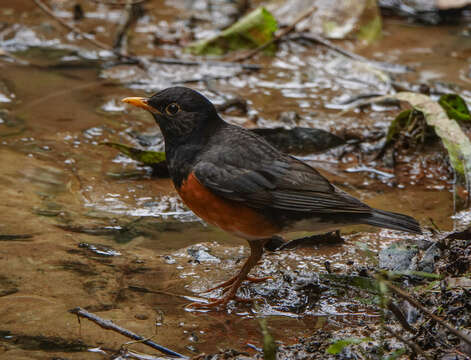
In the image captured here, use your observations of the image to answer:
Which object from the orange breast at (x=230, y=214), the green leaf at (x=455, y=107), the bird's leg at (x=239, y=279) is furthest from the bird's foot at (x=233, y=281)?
the green leaf at (x=455, y=107)

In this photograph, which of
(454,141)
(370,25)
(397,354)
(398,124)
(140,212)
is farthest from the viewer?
(370,25)

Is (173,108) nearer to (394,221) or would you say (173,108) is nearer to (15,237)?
(15,237)

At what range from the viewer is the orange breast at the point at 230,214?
165 inches

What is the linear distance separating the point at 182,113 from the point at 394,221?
168 centimetres

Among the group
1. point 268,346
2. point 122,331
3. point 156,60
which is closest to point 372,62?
point 156,60

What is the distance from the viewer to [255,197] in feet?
13.8

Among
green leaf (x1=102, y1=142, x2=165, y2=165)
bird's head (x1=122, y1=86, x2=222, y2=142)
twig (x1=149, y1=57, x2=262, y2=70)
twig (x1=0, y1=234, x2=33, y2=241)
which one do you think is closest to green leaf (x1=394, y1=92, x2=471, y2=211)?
bird's head (x1=122, y1=86, x2=222, y2=142)

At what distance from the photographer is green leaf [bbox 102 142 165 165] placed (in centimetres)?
576

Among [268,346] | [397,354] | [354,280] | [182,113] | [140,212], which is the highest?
[182,113]

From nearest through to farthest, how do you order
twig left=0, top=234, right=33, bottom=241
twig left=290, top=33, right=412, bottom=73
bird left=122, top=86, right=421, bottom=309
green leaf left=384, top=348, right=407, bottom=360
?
green leaf left=384, top=348, right=407, bottom=360 < bird left=122, top=86, right=421, bottom=309 < twig left=0, top=234, right=33, bottom=241 < twig left=290, top=33, right=412, bottom=73

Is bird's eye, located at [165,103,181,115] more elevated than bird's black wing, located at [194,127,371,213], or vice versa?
bird's eye, located at [165,103,181,115]

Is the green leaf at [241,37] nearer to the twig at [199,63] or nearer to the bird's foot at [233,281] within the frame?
the twig at [199,63]

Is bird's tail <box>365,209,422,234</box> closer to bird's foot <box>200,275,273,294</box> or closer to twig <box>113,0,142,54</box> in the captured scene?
bird's foot <box>200,275,273,294</box>

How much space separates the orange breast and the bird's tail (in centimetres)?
66
